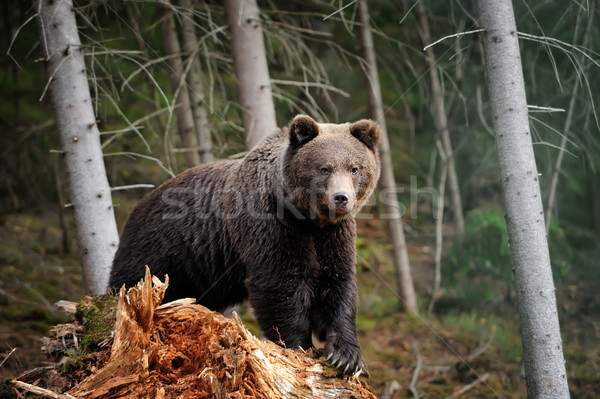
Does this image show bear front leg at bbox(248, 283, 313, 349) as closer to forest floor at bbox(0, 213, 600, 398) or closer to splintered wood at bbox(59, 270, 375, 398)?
splintered wood at bbox(59, 270, 375, 398)

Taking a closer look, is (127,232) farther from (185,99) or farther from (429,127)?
(429,127)

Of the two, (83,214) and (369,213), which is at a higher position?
(83,214)

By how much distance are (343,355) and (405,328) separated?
5942 mm

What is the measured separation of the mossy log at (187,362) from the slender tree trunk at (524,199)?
6.43 feet

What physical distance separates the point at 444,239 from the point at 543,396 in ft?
26.1

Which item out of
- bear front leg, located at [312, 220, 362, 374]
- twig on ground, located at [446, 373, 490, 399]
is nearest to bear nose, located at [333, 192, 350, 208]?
bear front leg, located at [312, 220, 362, 374]

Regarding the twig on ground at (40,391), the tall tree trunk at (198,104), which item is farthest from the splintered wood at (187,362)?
the tall tree trunk at (198,104)

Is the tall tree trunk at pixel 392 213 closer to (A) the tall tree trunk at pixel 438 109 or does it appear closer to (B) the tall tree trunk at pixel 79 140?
(A) the tall tree trunk at pixel 438 109

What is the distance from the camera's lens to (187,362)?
12.4 feet

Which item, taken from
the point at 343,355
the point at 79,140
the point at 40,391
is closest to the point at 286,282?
the point at 343,355

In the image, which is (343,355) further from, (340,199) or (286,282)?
(340,199)

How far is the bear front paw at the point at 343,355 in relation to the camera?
432cm

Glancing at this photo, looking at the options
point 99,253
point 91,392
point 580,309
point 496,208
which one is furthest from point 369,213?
point 91,392

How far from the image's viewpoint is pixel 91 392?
11.4 feet
